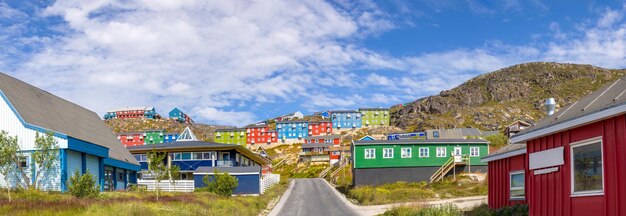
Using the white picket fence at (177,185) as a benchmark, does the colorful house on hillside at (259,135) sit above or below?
above

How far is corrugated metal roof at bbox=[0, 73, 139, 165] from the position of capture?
116 ft

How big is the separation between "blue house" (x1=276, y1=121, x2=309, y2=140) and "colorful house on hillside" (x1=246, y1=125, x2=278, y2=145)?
2.30 m

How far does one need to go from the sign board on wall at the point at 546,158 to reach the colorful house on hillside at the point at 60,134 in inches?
898

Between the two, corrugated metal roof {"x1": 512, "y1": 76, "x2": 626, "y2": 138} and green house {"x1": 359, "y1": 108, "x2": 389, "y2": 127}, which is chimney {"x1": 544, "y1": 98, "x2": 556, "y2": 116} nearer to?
corrugated metal roof {"x1": 512, "y1": 76, "x2": 626, "y2": 138}

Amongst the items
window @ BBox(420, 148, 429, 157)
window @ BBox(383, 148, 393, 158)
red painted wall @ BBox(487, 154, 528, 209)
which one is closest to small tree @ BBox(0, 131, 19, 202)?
red painted wall @ BBox(487, 154, 528, 209)

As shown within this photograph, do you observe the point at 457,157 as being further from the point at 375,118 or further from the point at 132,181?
the point at 375,118

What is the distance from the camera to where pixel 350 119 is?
17388 centimetres

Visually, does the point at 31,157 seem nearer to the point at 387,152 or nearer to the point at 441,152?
the point at 387,152

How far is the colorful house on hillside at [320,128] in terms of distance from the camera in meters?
165

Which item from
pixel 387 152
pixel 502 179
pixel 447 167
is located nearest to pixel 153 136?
pixel 387 152

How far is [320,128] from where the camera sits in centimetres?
16612

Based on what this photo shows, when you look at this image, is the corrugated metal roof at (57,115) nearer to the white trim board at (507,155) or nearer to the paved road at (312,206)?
the paved road at (312,206)

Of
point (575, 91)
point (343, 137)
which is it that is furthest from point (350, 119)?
point (575, 91)

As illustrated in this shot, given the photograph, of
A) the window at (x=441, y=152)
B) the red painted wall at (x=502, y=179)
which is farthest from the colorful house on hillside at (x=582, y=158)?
the window at (x=441, y=152)
